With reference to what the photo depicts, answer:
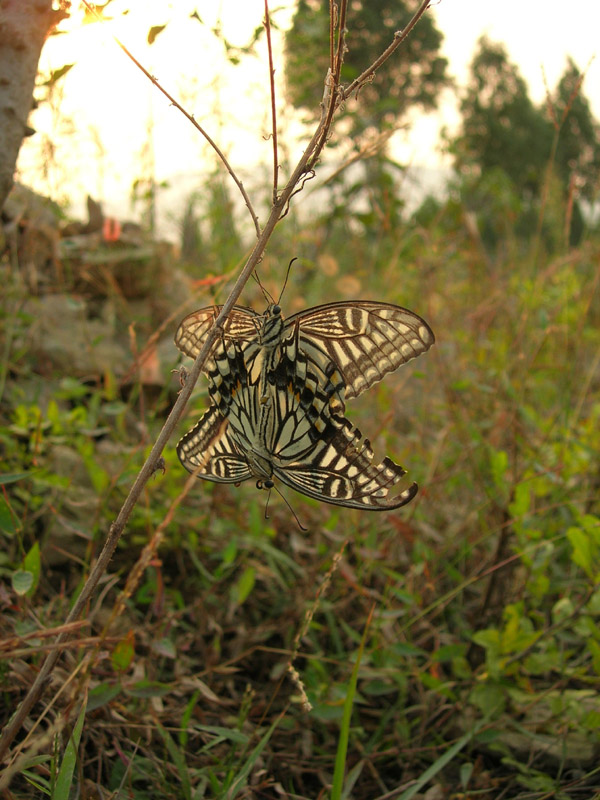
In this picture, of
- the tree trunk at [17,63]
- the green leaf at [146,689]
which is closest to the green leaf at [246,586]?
the green leaf at [146,689]

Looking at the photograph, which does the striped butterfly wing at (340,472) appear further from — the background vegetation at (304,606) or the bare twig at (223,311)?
the bare twig at (223,311)

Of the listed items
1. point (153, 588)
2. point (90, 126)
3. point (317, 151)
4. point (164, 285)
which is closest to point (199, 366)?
point (317, 151)

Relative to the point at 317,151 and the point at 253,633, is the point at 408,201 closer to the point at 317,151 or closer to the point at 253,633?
the point at 253,633

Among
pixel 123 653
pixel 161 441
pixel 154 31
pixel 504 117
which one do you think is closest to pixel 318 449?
pixel 161 441

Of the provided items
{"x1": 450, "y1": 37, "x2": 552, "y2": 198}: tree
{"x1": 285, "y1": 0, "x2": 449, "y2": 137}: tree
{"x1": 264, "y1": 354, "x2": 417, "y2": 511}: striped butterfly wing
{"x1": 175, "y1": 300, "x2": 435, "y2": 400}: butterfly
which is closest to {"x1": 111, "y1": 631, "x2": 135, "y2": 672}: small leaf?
{"x1": 264, "y1": 354, "x2": 417, "y2": 511}: striped butterfly wing

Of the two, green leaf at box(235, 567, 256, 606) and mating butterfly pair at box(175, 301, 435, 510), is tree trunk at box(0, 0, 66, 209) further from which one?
green leaf at box(235, 567, 256, 606)

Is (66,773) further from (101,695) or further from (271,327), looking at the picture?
(271,327)
